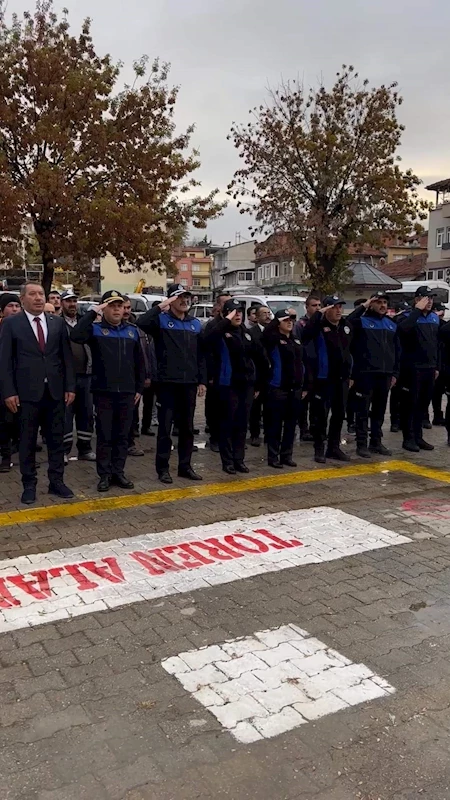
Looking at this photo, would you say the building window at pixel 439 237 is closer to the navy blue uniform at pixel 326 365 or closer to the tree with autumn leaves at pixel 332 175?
the tree with autumn leaves at pixel 332 175

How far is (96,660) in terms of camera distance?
11.1ft

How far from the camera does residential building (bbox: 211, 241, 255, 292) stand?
76562 mm

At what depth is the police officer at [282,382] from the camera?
7.39 meters

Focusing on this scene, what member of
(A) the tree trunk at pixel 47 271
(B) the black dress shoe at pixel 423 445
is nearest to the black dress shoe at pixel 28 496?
(B) the black dress shoe at pixel 423 445

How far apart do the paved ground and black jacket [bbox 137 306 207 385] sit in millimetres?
1578

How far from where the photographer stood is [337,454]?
797 centimetres

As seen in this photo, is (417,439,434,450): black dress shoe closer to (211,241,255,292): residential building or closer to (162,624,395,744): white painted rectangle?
(162,624,395,744): white painted rectangle

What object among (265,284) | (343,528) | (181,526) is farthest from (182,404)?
(265,284)

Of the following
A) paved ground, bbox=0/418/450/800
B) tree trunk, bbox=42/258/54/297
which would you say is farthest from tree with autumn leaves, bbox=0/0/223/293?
→ paved ground, bbox=0/418/450/800

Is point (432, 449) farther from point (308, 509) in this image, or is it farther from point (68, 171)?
point (68, 171)

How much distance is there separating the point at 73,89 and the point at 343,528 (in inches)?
493

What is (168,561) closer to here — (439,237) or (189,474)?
(189,474)

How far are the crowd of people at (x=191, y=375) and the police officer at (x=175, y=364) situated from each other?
0.01m

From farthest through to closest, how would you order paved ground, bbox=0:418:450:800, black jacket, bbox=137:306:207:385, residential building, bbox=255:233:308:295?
residential building, bbox=255:233:308:295 < black jacket, bbox=137:306:207:385 < paved ground, bbox=0:418:450:800
